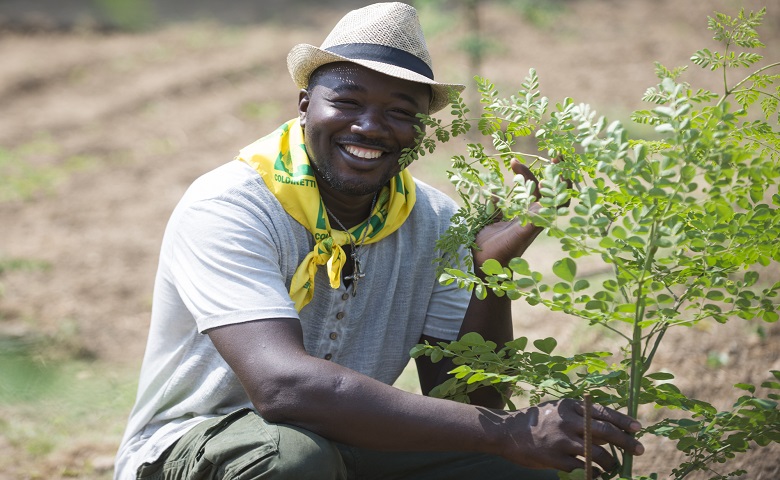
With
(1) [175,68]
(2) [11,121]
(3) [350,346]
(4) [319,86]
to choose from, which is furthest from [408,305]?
(1) [175,68]

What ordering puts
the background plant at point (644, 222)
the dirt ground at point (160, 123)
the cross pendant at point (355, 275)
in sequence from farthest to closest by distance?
1. the dirt ground at point (160, 123)
2. the cross pendant at point (355, 275)
3. the background plant at point (644, 222)

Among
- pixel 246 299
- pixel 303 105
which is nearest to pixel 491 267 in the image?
pixel 246 299

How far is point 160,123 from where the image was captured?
8469 millimetres

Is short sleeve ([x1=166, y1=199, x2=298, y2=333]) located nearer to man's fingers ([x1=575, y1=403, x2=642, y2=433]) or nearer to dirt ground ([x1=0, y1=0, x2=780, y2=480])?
man's fingers ([x1=575, y1=403, x2=642, y2=433])

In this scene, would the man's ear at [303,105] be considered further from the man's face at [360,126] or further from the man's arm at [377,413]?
the man's arm at [377,413]

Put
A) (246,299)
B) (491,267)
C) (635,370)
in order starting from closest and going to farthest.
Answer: (491,267) < (635,370) < (246,299)

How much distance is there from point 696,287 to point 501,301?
71 centimetres

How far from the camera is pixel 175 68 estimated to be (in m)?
9.56

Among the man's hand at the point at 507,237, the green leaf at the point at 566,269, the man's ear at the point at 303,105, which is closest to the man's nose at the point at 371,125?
the man's ear at the point at 303,105

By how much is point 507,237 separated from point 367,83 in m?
0.60

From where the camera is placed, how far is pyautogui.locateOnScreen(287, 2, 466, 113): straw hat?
2543mm

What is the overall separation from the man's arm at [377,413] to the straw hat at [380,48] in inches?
34.6

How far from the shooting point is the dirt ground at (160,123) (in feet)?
15.2

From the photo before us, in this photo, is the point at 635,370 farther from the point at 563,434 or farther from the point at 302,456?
the point at 302,456
